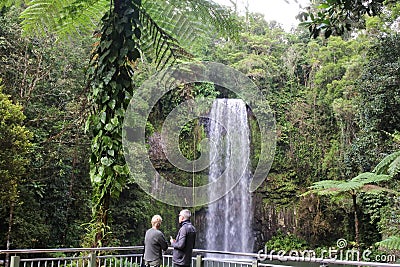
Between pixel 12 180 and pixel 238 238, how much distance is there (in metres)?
7.60

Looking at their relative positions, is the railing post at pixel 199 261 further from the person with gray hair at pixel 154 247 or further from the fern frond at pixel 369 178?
the fern frond at pixel 369 178

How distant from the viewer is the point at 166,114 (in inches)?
565

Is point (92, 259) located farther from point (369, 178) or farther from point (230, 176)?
point (230, 176)

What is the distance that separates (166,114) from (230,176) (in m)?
3.08

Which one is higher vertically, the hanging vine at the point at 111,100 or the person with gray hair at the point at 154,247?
the hanging vine at the point at 111,100

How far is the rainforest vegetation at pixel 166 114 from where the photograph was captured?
3285 mm

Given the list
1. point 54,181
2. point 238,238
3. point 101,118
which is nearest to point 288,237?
point 238,238

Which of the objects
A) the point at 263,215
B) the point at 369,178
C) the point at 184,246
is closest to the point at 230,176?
the point at 263,215

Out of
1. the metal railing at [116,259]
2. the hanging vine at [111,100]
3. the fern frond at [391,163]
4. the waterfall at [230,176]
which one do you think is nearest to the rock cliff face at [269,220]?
the waterfall at [230,176]

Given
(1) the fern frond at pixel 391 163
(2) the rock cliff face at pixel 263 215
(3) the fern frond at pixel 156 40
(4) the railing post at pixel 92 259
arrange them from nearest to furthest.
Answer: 1. (3) the fern frond at pixel 156 40
2. (4) the railing post at pixel 92 259
3. (1) the fern frond at pixel 391 163
4. (2) the rock cliff face at pixel 263 215

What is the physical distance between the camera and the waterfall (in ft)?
44.6

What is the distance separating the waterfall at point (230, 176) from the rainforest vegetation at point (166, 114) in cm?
44

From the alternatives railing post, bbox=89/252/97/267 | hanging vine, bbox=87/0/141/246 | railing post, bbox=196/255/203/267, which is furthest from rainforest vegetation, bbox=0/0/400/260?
railing post, bbox=196/255/203/267

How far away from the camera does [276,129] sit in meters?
15.3
